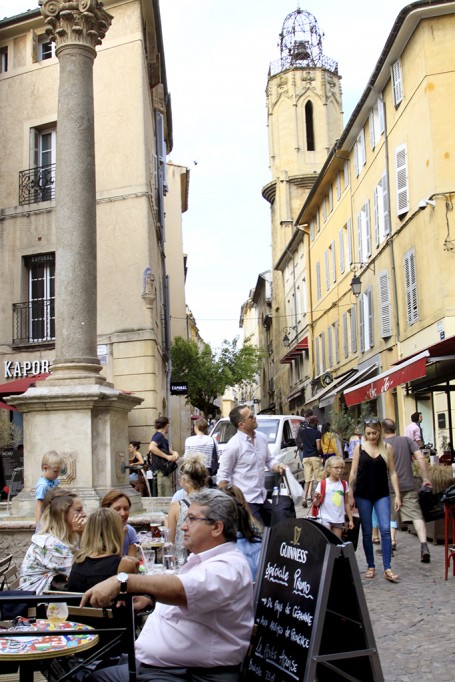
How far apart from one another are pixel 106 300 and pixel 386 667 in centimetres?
1538

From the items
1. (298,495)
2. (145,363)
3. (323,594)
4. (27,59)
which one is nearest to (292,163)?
(27,59)

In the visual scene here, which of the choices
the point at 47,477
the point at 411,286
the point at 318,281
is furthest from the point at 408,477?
the point at 318,281

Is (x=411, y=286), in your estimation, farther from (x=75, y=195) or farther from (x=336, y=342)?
(x=336, y=342)

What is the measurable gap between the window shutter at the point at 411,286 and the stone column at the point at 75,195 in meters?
12.4

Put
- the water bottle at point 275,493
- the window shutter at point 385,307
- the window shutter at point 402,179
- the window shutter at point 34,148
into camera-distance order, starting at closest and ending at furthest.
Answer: the water bottle at point 275,493, the window shutter at point 34,148, the window shutter at point 402,179, the window shutter at point 385,307

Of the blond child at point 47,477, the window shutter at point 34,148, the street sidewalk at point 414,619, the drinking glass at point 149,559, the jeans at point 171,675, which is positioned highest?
the window shutter at point 34,148

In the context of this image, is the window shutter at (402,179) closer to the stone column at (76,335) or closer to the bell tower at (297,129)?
the stone column at (76,335)

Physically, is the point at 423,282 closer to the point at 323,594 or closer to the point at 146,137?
the point at 146,137

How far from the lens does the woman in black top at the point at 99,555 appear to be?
15.7ft

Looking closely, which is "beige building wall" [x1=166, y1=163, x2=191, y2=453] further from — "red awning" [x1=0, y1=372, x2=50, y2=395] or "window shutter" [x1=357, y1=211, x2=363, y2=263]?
"red awning" [x1=0, y1=372, x2=50, y2=395]

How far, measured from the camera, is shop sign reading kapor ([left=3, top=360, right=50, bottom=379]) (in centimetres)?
2034

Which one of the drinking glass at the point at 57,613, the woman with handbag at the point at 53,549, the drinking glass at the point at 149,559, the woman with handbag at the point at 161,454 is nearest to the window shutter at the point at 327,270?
the woman with handbag at the point at 161,454

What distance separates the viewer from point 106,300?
20.3 m

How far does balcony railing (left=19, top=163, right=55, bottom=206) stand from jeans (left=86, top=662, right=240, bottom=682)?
18737 mm
